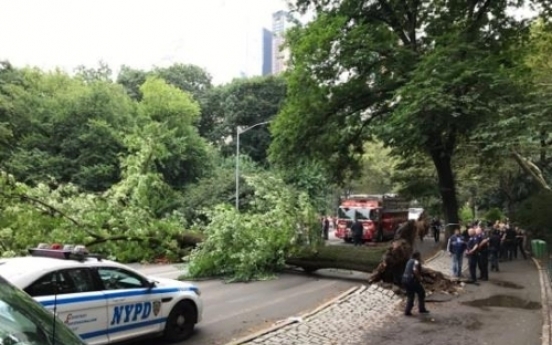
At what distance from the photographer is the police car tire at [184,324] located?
378 inches

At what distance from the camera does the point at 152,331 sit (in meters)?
9.21

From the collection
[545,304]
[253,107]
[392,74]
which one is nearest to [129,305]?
[545,304]

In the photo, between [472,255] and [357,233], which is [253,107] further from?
[472,255]

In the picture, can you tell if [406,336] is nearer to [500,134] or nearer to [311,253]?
[500,134]

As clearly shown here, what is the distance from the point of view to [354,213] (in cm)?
3628

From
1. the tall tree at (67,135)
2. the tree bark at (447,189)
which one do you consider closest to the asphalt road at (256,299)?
the tree bark at (447,189)

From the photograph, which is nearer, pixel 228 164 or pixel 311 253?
pixel 311 253

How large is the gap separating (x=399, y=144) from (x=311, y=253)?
6.60m

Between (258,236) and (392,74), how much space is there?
10370mm

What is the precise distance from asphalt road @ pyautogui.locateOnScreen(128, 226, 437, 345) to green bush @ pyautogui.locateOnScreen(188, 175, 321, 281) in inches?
24.6

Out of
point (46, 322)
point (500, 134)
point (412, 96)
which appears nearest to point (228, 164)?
point (412, 96)

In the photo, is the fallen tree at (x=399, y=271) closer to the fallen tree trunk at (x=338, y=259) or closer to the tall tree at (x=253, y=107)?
the fallen tree trunk at (x=338, y=259)

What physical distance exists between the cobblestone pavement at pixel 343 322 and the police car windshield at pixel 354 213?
2118 centimetres

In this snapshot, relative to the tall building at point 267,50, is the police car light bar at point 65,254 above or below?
below
